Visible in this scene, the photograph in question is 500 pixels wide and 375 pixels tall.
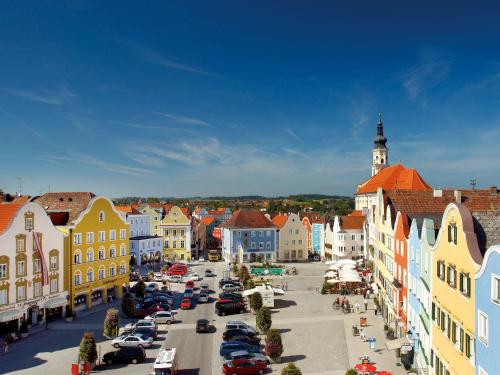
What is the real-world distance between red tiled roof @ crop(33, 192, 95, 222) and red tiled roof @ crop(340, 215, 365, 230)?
4842 centimetres

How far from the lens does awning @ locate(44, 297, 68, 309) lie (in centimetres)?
4469

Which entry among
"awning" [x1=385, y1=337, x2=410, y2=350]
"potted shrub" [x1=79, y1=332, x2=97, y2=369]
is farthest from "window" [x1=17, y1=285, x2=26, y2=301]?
"awning" [x1=385, y1=337, x2=410, y2=350]

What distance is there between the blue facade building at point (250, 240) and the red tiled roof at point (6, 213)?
49.6 m

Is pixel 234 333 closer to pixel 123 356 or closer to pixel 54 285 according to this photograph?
pixel 123 356

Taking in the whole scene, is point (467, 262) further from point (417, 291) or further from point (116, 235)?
point (116, 235)

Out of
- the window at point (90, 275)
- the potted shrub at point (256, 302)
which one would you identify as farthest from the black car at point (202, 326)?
the window at point (90, 275)

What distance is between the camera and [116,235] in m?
56.8

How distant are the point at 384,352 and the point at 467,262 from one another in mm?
18112

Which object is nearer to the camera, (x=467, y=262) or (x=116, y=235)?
Result: (x=467, y=262)

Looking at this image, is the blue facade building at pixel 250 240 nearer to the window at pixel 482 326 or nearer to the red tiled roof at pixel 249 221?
the red tiled roof at pixel 249 221

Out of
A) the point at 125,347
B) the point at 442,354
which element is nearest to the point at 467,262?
the point at 442,354

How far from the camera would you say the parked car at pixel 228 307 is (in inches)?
1877

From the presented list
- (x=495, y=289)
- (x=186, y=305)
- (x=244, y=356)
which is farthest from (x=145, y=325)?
(x=495, y=289)

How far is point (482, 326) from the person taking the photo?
16.8 meters
